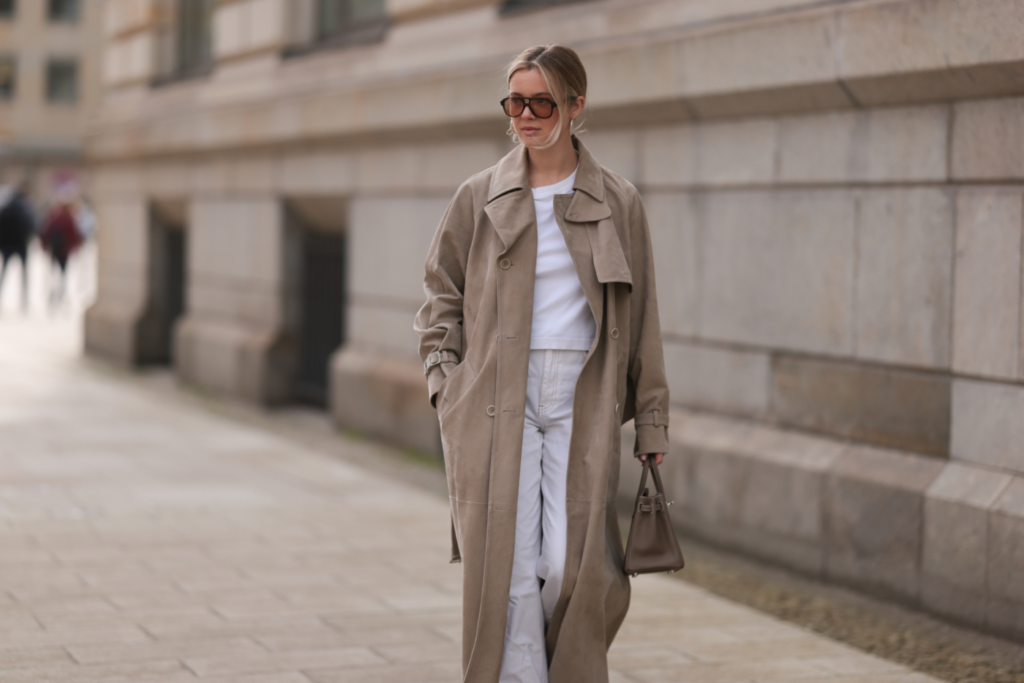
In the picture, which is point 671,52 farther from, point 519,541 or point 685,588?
point 519,541

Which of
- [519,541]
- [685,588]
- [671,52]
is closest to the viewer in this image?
[519,541]

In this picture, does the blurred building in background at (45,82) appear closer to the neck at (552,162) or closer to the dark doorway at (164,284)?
the dark doorway at (164,284)

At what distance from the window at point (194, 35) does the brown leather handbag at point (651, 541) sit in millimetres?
11748

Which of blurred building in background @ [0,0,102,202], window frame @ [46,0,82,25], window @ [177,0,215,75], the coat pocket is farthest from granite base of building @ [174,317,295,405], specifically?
window frame @ [46,0,82,25]

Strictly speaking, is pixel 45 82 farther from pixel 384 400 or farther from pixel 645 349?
pixel 645 349

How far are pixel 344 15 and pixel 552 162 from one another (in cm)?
855

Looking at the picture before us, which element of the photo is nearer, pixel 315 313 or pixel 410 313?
pixel 410 313

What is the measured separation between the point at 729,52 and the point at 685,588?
8.61 feet

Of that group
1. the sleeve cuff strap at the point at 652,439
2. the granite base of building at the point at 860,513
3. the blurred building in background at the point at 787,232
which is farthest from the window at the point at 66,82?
the sleeve cuff strap at the point at 652,439

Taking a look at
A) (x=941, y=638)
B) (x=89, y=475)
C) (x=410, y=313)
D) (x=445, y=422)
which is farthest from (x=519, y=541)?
(x=410, y=313)

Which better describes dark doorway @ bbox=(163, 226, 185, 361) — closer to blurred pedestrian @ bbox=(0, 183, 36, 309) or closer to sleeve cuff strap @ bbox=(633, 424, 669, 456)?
blurred pedestrian @ bbox=(0, 183, 36, 309)

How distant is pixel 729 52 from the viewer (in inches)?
279

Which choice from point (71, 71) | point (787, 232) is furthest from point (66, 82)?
point (787, 232)

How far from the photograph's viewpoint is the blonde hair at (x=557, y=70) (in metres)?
3.89
